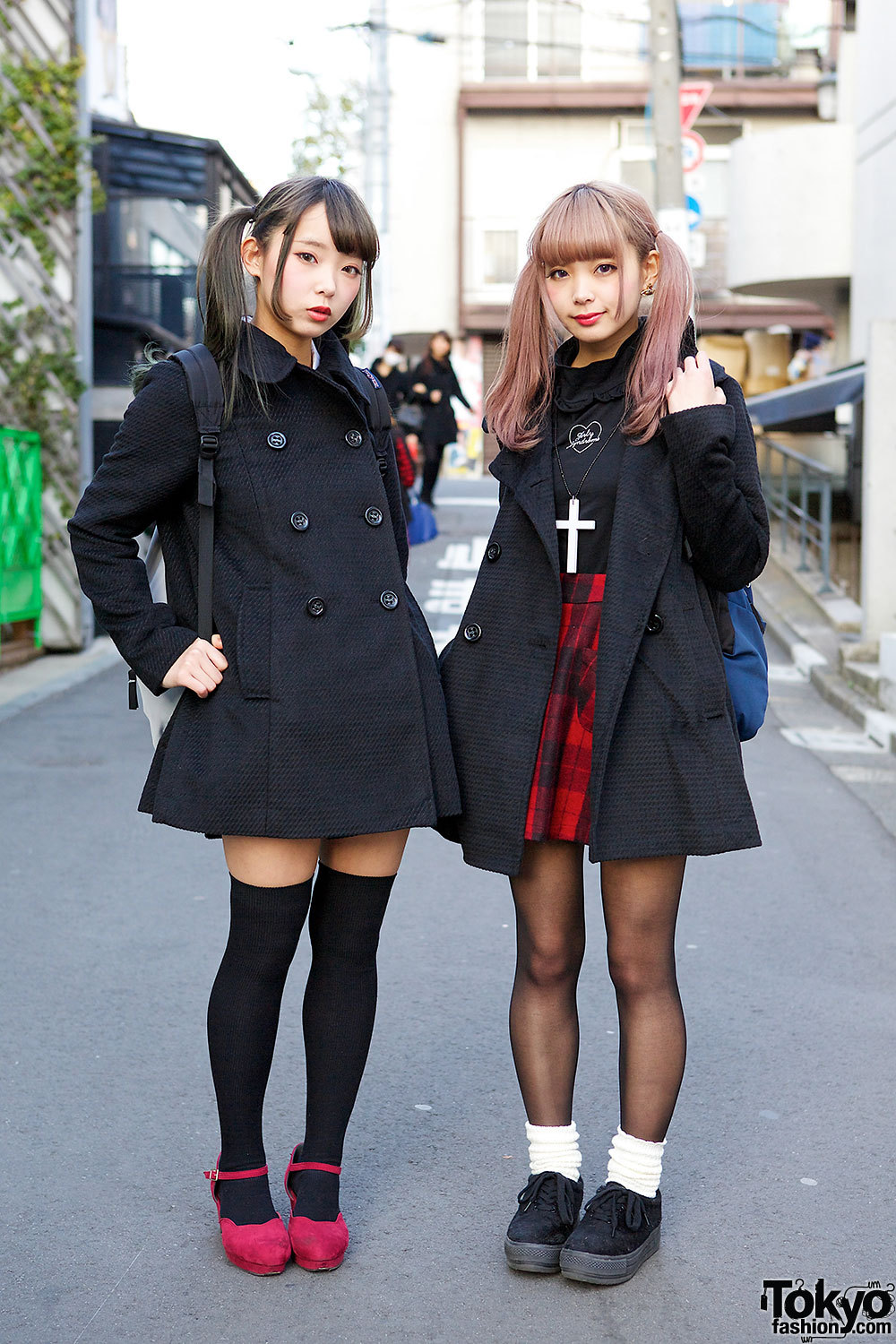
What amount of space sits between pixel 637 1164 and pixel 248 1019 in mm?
769

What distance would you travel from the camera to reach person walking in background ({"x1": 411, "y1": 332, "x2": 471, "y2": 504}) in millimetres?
17266

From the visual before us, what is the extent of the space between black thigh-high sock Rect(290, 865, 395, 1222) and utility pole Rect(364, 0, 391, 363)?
70.2 ft

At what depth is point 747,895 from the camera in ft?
17.9

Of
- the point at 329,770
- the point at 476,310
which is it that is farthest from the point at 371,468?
the point at 476,310

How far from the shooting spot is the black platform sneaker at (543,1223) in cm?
279

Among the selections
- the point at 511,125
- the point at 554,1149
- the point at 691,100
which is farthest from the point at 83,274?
the point at 511,125

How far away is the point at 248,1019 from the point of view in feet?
9.07

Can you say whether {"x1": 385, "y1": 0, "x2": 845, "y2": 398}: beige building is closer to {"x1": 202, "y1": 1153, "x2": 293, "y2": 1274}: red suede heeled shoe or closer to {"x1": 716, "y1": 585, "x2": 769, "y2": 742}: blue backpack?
{"x1": 716, "y1": 585, "x2": 769, "y2": 742}: blue backpack

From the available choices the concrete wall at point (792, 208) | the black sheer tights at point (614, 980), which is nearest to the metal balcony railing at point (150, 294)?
the concrete wall at point (792, 208)

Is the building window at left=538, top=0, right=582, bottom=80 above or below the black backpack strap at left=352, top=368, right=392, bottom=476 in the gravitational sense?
above

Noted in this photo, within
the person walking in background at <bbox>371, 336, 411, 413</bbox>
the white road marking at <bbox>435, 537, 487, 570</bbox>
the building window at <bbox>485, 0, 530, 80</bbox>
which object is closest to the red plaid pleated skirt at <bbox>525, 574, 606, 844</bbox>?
the white road marking at <bbox>435, 537, 487, 570</bbox>

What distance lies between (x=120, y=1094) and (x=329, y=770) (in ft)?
4.52

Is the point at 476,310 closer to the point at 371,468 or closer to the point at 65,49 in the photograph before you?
the point at 65,49

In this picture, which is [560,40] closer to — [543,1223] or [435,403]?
[435,403]
